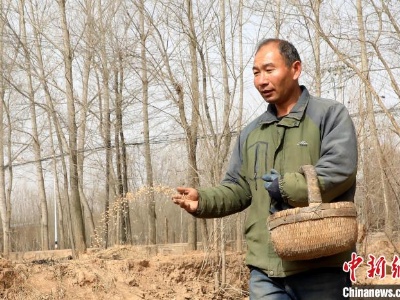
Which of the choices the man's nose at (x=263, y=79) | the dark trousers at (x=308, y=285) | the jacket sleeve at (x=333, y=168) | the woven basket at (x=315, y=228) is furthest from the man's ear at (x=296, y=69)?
the dark trousers at (x=308, y=285)

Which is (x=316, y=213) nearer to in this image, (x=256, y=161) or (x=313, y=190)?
(x=313, y=190)

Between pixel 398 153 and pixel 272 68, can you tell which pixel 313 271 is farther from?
pixel 398 153

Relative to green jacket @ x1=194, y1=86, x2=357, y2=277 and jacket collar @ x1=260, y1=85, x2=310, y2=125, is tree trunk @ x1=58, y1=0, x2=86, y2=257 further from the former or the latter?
jacket collar @ x1=260, y1=85, x2=310, y2=125

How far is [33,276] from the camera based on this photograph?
9.06 metres

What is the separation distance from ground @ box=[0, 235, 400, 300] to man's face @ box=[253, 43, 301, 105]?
A: 6332 mm

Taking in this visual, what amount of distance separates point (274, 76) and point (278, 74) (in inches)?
0.7

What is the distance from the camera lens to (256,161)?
246 centimetres

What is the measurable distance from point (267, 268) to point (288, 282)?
0.30 feet

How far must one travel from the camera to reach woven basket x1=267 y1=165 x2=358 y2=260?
6.95ft

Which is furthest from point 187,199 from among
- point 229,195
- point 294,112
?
point 294,112

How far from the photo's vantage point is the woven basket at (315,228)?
6.95 ft

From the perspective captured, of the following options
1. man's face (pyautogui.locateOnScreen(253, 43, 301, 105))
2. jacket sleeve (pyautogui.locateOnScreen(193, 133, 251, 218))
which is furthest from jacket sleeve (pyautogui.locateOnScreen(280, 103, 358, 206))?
jacket sleeve (pyautogui.locateOnScreen(193, 133, 251, 218))

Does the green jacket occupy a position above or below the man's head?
below

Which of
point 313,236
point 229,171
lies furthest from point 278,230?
point 229,171
